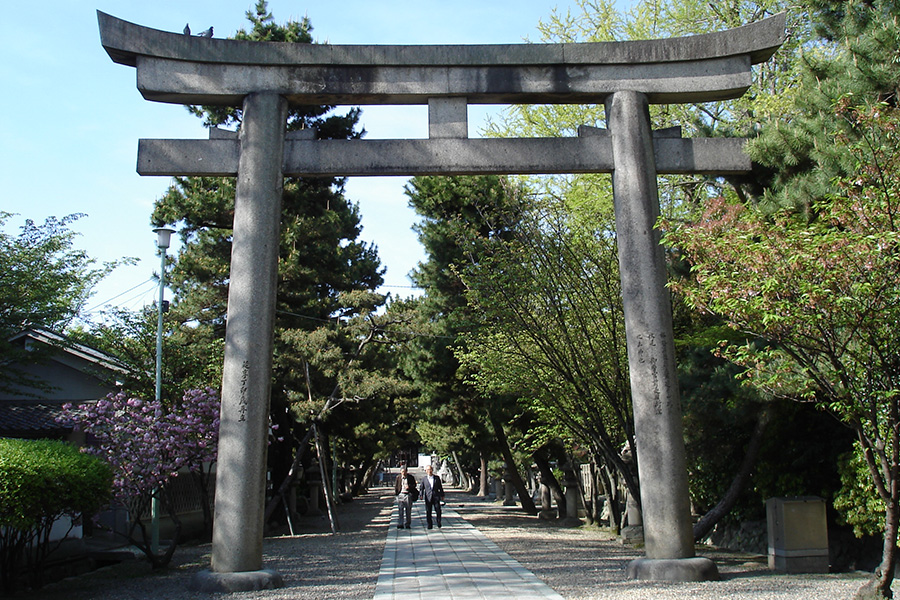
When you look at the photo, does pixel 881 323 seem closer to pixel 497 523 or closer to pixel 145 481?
pixel 145 481

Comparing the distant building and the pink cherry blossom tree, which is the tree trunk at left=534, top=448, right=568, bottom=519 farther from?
the pink cherry blossom tree

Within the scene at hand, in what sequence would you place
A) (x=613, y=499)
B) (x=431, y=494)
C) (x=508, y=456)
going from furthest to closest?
(x=508, y=456) → (x=431, y=494) → (x=613, y=499)

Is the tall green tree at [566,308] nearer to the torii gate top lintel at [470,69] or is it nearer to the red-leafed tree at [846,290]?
the torii gate top lintel at [470,69]

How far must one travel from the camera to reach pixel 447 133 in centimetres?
988

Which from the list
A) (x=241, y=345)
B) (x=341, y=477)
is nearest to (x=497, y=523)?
(x=241, y=345)

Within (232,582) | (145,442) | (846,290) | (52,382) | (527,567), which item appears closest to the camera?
(846,290)

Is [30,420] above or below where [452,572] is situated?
above

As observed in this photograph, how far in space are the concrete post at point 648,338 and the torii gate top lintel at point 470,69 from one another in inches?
19.6

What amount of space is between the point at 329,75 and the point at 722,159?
5.43 metres

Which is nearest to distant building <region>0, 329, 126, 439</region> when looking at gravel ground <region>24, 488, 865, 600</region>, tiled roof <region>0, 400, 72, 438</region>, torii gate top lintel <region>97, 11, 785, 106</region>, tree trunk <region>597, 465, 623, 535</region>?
tiled roof <region>0, 400, 72, 438</region>

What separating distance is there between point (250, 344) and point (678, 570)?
5781 millimetres

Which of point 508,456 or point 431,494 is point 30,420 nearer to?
point 431,494

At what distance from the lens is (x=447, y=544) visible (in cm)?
1546

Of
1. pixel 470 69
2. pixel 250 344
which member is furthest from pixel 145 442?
pixel 470 69
